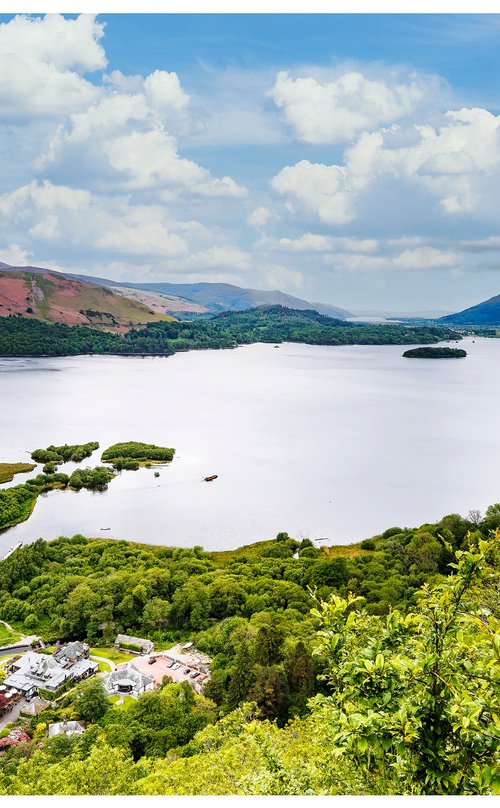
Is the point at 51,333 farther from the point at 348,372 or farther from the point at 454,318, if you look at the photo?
the point at 454,318

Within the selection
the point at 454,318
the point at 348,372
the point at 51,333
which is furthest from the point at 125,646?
the point at 454,318

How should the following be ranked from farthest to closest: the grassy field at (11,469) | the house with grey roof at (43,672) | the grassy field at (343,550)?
the grassy field at (11,469), the grassy field at (343,550), the house with grey roof at (43,672)

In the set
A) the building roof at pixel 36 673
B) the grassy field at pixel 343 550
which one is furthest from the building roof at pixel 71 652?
the grassy field at pixel 343 550

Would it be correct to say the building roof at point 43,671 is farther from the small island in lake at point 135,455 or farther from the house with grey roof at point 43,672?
the small island in lake at point 135,455

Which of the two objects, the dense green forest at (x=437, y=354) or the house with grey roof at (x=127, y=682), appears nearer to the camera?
the house with grey roof at (x=127, y=682)

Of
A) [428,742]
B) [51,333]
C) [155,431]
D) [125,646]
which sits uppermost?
[51,333]

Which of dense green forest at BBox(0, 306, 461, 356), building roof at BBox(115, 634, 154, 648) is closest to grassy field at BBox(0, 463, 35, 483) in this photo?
building roof at BBox(115, 634, 154, 648)
